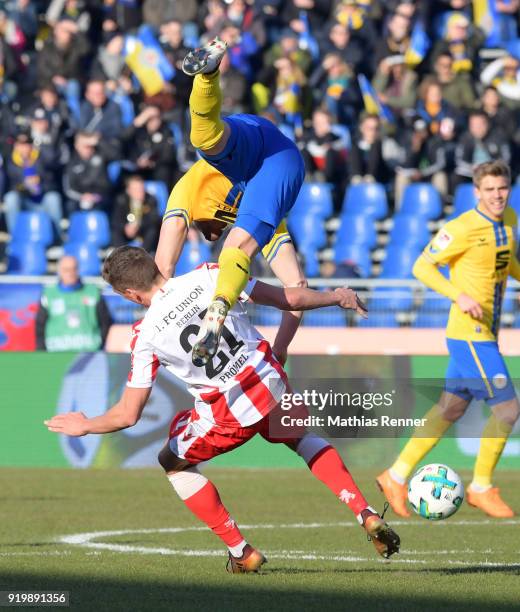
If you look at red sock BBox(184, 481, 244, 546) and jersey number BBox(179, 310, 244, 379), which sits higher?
jersey number BBox(179, 310, 244, 379)

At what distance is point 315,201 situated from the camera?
19984 millimetres

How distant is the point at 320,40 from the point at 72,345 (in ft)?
26.8

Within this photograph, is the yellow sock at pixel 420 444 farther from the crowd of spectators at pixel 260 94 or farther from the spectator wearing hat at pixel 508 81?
the spectator wearing hat at pixel 508 81

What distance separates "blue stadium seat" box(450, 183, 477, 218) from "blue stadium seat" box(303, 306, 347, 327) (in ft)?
12.9

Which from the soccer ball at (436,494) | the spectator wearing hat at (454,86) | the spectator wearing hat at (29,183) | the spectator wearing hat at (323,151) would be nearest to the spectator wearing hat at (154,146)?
the spectator wearing hat at (29,183)

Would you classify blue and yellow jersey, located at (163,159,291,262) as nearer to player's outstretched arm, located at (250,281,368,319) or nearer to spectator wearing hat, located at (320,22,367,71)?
player's outstretched arm, located at (250,281,368,319)

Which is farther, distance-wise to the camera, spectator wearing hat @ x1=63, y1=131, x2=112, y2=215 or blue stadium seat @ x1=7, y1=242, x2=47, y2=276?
spectator wearing hat @ x1=63, y1=131, x2=112, y2=215

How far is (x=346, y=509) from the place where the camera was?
11234 mm

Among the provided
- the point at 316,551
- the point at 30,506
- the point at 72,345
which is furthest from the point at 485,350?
the point at 72,345

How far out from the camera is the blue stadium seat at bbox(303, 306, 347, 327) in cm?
1636

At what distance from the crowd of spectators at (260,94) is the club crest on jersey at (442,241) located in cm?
836

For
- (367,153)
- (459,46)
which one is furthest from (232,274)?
(459,46)

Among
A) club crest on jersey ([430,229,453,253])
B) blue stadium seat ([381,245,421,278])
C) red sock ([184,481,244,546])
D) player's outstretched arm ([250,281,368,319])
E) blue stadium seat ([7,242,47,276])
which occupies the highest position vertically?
player's outstretched arm ([250,281,368,319])

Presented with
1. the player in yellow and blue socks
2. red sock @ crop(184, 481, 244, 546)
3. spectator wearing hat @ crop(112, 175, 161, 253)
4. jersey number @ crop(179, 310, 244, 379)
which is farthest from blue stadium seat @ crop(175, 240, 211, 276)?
jersey number @ crop(179, 310, 244, 379)
